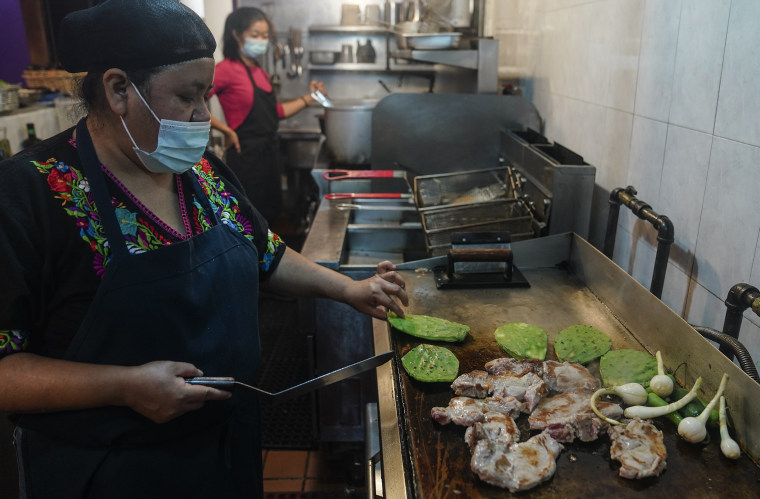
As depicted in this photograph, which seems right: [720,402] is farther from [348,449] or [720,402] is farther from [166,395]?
[348,449]

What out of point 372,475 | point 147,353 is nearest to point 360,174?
point 372,475

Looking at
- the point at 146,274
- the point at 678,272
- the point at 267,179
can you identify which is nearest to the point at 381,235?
the point at 678,272

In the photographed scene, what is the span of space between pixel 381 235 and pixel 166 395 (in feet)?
5.10

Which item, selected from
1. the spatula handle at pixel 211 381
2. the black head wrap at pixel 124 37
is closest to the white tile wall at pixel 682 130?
the spatula handle at pixel 211 381

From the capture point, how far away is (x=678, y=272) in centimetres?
187

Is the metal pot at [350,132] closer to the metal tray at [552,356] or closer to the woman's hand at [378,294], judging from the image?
the metal tray at [552,356]

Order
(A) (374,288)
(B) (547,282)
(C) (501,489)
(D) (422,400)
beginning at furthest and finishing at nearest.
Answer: (B) (547,282) → (A) (374,288) → (D) (422,400) → (C) (501,489)

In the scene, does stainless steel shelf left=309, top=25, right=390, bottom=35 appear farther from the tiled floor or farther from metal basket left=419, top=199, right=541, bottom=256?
the tiled floor

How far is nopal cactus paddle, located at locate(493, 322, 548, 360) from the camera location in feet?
5.06

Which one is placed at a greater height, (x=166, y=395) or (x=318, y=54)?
(x=318, y=54)

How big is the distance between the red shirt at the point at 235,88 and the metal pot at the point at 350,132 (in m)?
0.68

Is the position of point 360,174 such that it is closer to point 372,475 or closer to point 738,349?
point 372,475

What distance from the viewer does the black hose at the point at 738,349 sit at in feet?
4.19

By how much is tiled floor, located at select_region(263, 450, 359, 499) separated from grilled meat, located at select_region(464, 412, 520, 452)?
143cm
